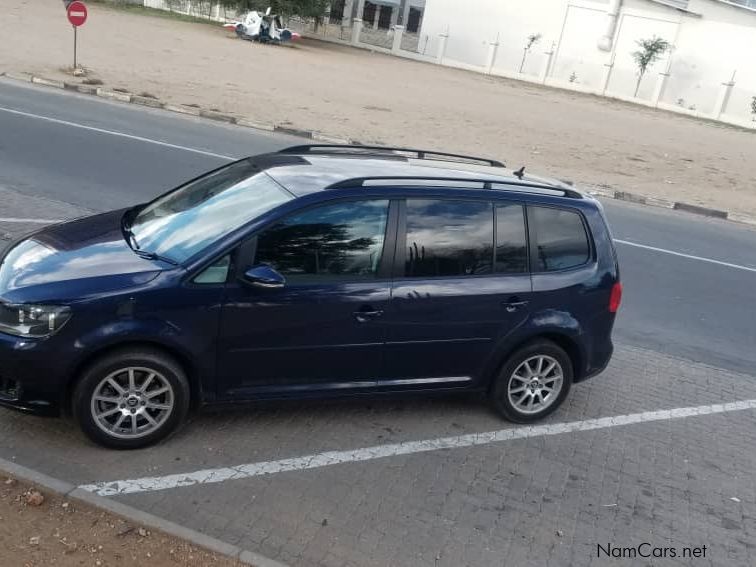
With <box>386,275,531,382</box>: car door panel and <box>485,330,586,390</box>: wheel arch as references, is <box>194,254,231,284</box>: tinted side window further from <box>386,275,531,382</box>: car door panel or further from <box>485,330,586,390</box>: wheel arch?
<box>485,330,586,390</box>: wheel arch

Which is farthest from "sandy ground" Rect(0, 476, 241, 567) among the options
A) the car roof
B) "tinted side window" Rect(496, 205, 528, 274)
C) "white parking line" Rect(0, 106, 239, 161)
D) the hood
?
"white parking line" Rect(0, 106, 239, 161)

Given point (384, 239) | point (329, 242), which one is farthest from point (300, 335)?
point (384, 239)

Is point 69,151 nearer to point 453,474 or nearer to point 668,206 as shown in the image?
point 453,474

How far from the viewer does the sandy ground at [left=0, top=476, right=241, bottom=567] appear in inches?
141

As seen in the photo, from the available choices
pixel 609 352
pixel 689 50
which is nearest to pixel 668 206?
pixel 609 352

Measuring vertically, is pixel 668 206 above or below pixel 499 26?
below

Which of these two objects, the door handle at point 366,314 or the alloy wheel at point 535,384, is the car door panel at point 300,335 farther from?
the alloy wheel at point 535,384

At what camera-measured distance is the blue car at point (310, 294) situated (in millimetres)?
4367

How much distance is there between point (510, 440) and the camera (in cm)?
534

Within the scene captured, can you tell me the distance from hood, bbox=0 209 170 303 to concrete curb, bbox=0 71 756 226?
1270cm

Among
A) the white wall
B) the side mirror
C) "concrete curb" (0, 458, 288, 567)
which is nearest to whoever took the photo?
"concrete curb" (0, 458, 288, 567)

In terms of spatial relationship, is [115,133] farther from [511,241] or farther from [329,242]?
[511,241]

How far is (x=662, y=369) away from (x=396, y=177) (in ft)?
11.2

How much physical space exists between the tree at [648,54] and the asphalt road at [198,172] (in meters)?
32.6
